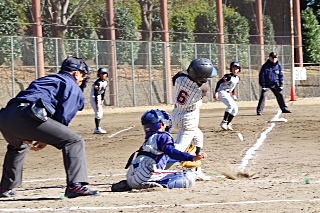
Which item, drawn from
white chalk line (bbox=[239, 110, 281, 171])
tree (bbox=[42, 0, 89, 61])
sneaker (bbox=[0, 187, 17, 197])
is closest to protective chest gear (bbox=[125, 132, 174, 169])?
sneaker (bbox=[0, 187, 17, 197])

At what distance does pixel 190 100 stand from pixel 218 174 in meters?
1.25

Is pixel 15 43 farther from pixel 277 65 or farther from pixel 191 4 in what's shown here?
pixel 191 4

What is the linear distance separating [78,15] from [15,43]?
6.05m

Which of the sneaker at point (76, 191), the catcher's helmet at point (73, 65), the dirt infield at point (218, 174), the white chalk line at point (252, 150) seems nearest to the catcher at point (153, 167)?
the dirt infield at point (218, 174)

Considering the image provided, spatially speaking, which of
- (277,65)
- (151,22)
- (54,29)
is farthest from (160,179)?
(151,22)

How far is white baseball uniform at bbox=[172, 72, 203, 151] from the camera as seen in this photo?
10.5m

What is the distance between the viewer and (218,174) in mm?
10992

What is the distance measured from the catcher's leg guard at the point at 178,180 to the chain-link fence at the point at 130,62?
19.2 metres

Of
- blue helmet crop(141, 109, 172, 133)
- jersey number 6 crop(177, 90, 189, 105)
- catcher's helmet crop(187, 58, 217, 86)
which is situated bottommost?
blue helmet crop(141, 109, 172, 133)

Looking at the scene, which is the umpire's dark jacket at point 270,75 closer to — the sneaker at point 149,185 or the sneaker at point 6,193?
the sneaker at point 149,185

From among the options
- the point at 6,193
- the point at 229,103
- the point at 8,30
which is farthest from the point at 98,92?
the point at 8,30

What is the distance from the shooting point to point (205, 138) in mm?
16703

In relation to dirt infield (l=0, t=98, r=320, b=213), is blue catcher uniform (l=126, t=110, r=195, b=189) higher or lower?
higher

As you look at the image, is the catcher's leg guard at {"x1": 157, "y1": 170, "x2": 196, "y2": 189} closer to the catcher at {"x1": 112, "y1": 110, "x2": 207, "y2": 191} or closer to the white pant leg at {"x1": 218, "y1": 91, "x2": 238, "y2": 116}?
the catcher at {"x1": 112, "y1": 110, "x2": 207, "y2": 191}
